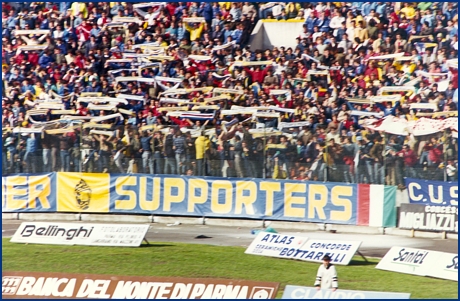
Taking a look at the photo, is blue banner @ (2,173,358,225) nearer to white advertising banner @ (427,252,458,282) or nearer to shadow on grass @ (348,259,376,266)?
shadow on grass @ (348,259,376,266)

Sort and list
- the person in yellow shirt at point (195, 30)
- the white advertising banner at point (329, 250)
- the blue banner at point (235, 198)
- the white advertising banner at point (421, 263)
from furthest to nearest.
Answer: the person in yellow shirt at point (195, 30)
the blue banner at point (235, 198)
the white advertising banner at point (329, 250)
the white advertising banner at point (421, 263)

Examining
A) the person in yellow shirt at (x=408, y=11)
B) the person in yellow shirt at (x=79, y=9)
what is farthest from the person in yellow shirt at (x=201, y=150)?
the person in yellow shirt at (x=79, y=9)

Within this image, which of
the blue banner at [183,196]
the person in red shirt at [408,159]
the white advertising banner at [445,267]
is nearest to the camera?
the white advertising banner at [445,267]

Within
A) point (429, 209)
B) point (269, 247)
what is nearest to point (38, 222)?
point (269, 247)

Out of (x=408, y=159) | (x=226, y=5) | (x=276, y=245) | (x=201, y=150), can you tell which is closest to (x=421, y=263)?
(x=408, y=159)

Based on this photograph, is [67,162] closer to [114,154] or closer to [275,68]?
[114,154]

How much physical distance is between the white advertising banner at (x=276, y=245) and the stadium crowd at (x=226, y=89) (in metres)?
2.50

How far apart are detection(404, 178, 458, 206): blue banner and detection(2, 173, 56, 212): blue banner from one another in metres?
11.3

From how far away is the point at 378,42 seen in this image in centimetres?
2717

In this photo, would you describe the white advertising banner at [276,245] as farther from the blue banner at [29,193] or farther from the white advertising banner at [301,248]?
the blue banner at [29,193]

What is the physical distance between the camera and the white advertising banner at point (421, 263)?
19.9 m

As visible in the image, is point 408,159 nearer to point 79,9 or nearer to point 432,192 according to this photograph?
point 432,192

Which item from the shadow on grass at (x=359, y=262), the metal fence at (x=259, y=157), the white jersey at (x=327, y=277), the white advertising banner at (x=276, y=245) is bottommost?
the shadow on grass at (x=359, y=262)

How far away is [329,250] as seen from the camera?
70.3 feet
